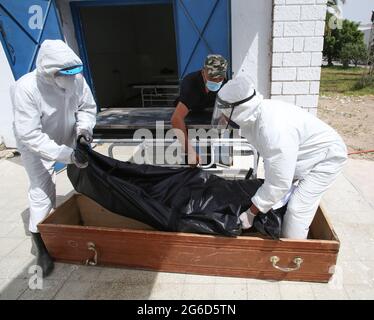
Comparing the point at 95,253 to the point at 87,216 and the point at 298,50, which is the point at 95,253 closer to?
the point at 87,216

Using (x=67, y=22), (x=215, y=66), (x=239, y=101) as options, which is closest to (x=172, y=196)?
(x=239, y=101)

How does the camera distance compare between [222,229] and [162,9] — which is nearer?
[222,229]

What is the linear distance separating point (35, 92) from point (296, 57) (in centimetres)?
306

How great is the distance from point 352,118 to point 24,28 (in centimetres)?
628

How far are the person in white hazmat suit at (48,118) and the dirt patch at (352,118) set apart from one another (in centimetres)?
369

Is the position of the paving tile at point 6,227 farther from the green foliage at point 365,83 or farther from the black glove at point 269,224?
the green foliage at point 365,83

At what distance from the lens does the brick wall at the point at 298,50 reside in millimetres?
3592

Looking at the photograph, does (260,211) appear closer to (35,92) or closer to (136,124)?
(35,92)

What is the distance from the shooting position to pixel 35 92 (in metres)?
2.02

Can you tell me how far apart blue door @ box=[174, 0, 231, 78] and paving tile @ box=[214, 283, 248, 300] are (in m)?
2.97

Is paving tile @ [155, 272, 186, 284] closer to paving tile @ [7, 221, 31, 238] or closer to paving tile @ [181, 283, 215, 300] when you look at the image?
paving tile @ [181, 283, 215, 300]

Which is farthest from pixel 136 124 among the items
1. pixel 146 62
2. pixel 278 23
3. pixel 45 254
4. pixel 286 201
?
pixel 146 62

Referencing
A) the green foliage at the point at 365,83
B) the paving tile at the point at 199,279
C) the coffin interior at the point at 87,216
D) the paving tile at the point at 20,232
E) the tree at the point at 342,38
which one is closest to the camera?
the paving tile at the point at 199,279

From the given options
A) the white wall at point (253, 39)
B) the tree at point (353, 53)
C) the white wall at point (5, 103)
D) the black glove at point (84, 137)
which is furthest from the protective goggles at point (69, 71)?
the tree at point (353, 53)
